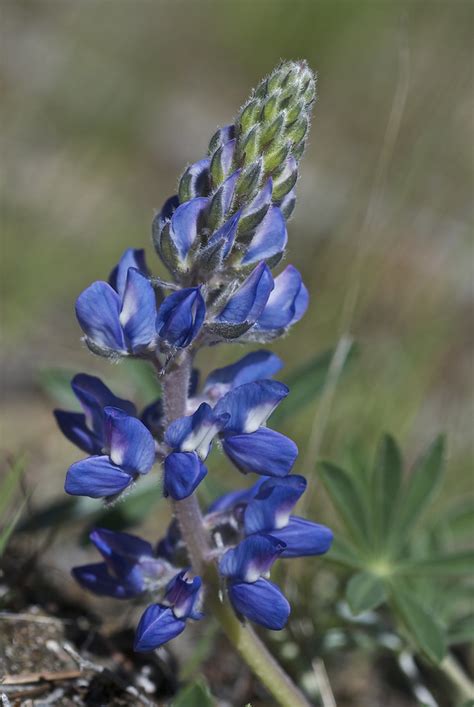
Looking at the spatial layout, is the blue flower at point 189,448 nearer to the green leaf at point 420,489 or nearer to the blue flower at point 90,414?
the blue flower at point 90,414

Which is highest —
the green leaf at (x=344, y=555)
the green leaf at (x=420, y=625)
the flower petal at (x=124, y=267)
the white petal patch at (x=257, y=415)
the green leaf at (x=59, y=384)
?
the flower petal at (x=124, y=267)

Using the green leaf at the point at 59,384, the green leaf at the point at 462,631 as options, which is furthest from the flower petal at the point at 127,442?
the green leaf at the point at 462,631

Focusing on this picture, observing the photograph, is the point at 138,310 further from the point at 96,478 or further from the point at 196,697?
the point at 196,697

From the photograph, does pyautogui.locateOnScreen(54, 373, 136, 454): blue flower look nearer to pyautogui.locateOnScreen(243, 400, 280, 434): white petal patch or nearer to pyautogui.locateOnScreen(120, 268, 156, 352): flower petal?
pyautogui.locateOnScreen(120, 268, 156, 352): flower petal

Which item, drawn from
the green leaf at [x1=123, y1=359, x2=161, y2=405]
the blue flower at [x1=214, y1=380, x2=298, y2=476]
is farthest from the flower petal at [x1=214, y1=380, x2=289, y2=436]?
the green leaf at [x1=123, y1=359, x2=161, y2=405]

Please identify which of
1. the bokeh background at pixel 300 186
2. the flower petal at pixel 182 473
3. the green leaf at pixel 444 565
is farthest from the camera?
the bokeh background at pixel 300 186

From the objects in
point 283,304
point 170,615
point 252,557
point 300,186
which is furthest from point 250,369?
point 300,186

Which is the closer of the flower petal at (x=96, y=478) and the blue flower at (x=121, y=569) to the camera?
the flower petal at (x=96, y=478)
